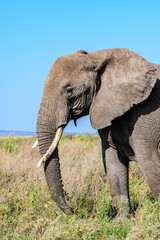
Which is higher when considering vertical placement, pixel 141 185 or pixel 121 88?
pixel 121 88

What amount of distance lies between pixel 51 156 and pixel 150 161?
1.26m

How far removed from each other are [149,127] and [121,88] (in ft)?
2.00

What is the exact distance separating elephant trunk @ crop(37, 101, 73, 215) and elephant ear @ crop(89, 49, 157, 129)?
24.5 inches

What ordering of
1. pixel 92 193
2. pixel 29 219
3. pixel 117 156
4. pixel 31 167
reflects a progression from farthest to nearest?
pixel 31 167 < pixel 92 193 < pixel 117 156 < pixel 29 219

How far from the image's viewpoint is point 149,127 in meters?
4.55

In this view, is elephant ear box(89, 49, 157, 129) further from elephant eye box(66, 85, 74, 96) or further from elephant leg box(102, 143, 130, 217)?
elephant leg box(102, 143, 130, 217)

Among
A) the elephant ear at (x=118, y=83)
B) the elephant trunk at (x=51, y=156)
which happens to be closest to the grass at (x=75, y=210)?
the elephant trunk at (x=51, y=156)

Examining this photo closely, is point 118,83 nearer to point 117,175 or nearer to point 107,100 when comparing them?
point 107,100

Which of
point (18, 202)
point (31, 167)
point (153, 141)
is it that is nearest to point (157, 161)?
point (153, 141)

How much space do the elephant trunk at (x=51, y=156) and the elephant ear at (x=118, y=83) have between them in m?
0.62

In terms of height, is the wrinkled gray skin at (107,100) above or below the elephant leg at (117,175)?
above

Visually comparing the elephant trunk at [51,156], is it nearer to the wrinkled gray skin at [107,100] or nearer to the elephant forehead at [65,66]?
the wrinkled gray skin at [107,100]

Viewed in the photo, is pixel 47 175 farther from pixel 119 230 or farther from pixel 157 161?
pixel 157 161

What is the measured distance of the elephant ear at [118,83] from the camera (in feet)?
14.7
